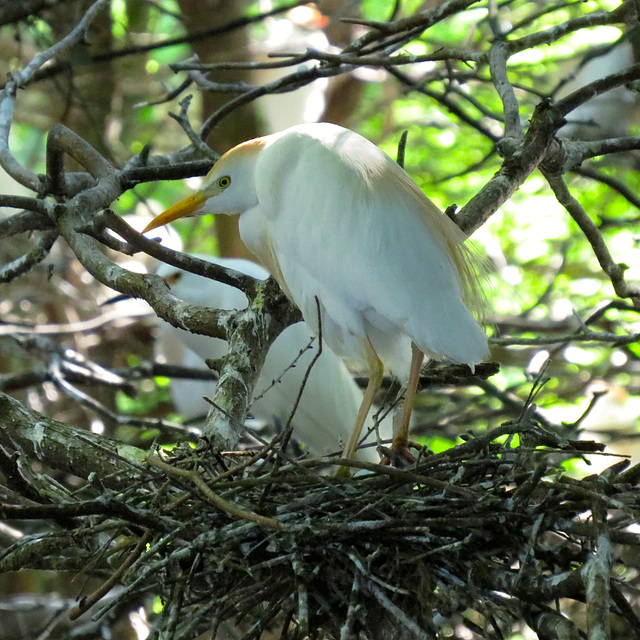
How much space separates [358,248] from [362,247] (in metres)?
0.01

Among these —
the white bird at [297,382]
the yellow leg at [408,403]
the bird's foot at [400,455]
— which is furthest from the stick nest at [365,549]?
the white bird at [297,382]

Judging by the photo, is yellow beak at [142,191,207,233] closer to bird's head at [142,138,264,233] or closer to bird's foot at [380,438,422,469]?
bird's head at [142,138,264,233]

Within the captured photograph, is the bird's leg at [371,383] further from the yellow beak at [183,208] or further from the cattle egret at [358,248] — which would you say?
the yellow beak at [183,208]

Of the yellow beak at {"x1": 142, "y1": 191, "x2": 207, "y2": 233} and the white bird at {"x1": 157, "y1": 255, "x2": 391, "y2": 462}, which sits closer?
the yellow beak at {"x1": 142, "y1": 191, "x2": 207, "y2": 233}

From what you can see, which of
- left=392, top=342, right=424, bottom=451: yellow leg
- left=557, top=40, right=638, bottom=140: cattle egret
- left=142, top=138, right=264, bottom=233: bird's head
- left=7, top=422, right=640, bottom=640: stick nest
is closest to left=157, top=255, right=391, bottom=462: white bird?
left=142, top=138, right=264, bottom=233: bird's head

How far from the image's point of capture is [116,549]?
1.58 metres

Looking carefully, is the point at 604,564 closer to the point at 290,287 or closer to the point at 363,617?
the point at 363,617

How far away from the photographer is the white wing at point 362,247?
6.57 feet

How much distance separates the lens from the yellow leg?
6.65ft

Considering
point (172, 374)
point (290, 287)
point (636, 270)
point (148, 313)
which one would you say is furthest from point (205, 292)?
point (636, 270)

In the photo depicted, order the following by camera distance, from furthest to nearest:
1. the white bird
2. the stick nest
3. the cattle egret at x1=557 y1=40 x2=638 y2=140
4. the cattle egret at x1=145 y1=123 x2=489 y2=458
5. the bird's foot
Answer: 1. the cattle egret at x1=557 y1=40 x2=638 y2=140
2. the white bird
3. the cattle egret at x1=145 y1=123 x2=489 y2=458
4. the bird's foot
5. the stick nest

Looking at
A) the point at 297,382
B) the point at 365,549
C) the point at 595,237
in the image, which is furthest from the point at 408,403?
the point at 297,382

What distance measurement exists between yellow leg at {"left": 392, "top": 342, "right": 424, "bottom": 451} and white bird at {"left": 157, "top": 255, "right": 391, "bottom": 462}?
1.04 m

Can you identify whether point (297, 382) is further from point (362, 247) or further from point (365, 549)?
point (365, 549)
